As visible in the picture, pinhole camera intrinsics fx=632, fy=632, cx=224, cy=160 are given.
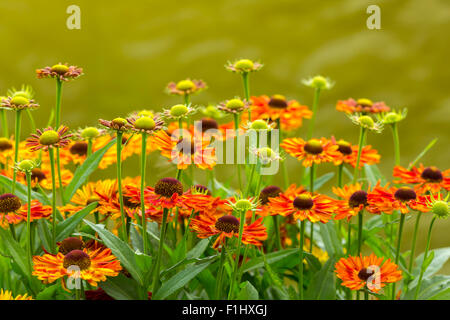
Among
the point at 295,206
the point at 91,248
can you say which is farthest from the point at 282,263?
the point at 91,248

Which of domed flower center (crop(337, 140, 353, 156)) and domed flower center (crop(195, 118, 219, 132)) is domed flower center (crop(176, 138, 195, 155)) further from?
domed flower center (crop(337, 140, 353, 156))

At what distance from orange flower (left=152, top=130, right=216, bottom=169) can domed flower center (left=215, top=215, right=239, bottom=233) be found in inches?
2.3

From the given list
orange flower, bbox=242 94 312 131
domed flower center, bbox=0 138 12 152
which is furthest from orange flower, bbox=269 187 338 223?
domed flower center, bbox=0 138 12 152

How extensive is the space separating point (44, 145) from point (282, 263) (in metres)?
0.30

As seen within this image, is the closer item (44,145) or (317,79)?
(44,145)

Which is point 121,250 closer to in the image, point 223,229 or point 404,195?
point 223,229

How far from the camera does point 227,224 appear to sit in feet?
2.04

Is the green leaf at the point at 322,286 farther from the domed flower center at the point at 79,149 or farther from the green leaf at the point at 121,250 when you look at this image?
the domed flower center at the point at 79,149

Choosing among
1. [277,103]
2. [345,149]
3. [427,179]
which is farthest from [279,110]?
[427,179]

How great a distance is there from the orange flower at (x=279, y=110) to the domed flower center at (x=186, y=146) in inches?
8.0

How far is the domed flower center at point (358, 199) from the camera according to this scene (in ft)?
2.23

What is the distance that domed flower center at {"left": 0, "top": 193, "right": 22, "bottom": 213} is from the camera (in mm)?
631
